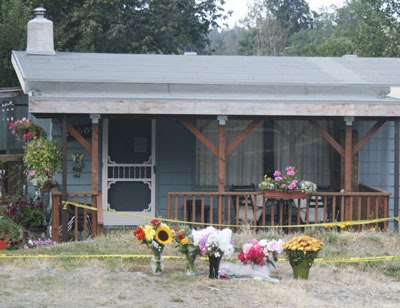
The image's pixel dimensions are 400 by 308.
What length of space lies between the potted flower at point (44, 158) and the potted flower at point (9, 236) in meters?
1.39

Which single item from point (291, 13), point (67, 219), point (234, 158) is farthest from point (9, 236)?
point (291, 13)

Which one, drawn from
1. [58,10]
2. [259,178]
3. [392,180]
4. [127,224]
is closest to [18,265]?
[127,224]

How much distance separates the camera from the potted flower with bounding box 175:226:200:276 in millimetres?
9609

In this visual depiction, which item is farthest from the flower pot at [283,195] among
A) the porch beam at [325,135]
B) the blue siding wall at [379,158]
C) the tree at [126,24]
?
the tree at [126,24]

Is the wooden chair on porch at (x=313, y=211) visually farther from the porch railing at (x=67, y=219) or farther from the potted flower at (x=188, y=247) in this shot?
the potted flower at (x=188, y=247)

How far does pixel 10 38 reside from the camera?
22000 mm

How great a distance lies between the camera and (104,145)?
49.5 ft

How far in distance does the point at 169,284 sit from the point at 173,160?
6028 mm

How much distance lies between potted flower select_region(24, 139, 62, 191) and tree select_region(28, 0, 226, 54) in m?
12.0

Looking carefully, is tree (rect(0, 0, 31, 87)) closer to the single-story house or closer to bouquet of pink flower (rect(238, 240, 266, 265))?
the single-story house

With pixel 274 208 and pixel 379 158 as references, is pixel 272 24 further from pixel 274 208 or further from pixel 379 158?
pixel 274 208

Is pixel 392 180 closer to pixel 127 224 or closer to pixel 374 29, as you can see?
pixel 127 224

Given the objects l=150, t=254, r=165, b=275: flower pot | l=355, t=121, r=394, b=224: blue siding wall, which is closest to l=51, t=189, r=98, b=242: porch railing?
l=150, t=254, r=165, b=275: flower pot

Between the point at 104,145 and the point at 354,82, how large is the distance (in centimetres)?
459
